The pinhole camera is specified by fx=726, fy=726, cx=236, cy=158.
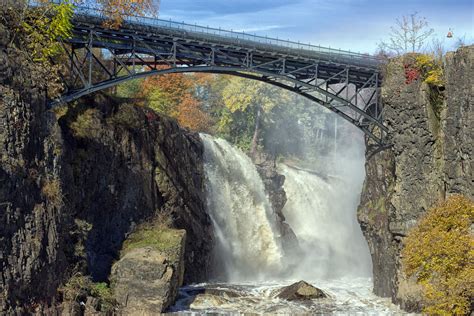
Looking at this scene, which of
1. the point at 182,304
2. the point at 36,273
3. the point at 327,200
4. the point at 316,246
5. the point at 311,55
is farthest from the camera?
the point at 327,200

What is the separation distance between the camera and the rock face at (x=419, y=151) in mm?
37062

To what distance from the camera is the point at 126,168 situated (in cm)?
3916

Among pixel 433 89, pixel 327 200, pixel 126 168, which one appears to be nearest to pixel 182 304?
pixel 126 168

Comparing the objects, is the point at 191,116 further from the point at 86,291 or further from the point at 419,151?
the point at 86,291

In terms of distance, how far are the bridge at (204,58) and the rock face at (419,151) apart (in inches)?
98.7

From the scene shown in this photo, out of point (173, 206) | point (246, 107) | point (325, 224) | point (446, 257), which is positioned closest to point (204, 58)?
point (173, 206)

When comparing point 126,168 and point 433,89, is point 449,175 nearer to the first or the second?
point 433,89

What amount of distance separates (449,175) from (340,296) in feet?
31.5

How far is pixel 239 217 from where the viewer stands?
5078 centimetres

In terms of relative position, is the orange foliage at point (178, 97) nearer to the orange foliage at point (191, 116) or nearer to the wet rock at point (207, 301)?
the orange foliage at point (191, 116)

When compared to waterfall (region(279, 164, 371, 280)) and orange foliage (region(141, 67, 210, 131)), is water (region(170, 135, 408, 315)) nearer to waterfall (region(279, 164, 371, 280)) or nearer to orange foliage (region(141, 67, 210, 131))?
waterfall (region(279, 164, 371, 280))

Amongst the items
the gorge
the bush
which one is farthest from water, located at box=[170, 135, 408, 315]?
the bush

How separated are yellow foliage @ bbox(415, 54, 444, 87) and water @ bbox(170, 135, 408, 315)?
41.1 feet

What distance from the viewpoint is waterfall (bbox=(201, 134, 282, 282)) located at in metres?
49.0
